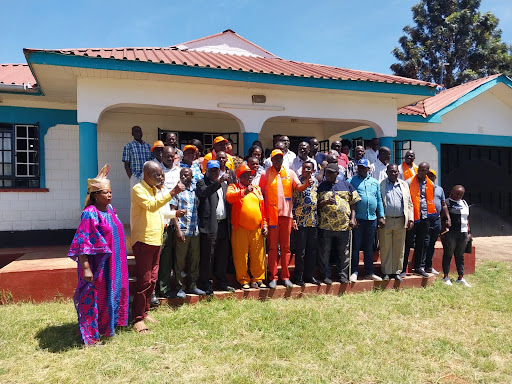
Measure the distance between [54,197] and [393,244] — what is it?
597cm

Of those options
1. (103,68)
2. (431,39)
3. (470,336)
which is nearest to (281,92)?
(103,68)

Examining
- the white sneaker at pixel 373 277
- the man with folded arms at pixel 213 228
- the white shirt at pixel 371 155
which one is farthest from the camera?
the white shirt at pixel 371 155

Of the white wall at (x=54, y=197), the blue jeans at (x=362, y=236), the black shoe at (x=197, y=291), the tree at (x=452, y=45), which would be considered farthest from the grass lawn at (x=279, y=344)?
the tree at (x=452, y=45)

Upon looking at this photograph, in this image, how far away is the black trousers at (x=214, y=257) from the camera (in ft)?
14.0

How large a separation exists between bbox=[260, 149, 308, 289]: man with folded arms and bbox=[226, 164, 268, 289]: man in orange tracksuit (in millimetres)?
107

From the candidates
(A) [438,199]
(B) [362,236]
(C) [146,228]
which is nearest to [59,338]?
(C) [146,228]

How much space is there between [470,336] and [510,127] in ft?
29.6

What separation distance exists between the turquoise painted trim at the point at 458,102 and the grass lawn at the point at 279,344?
212 inches

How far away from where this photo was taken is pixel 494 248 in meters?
8.73

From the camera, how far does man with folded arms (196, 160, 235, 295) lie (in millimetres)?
4186

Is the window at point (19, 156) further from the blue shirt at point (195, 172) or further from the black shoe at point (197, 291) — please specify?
the black shoe at point (197, 291)

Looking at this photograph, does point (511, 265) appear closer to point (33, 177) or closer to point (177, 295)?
point (177, 295)

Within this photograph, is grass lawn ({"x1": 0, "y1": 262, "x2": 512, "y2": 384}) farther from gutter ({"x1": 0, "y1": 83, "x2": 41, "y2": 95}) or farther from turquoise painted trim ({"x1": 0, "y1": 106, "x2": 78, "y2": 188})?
gutter ({"x1": 0, "y1": 83, "x2": 41, "y2": 95})

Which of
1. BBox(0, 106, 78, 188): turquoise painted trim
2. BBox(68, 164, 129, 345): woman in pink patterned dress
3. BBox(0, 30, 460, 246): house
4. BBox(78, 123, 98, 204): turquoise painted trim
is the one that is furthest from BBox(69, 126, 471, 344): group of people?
BBox(0, 106, 78, 188): turquoise painted trim
